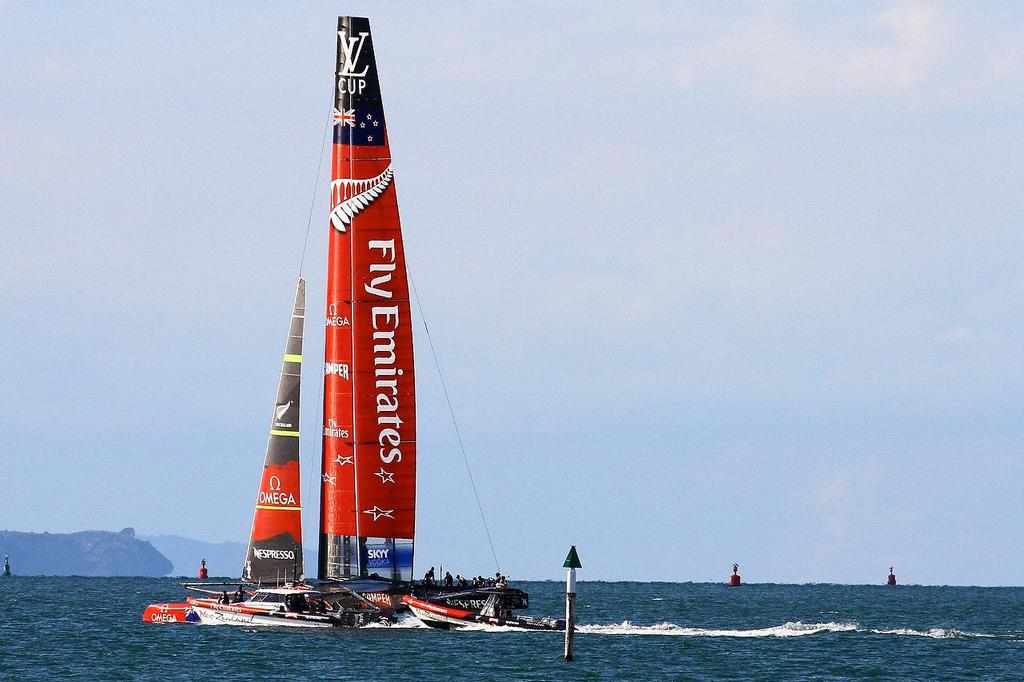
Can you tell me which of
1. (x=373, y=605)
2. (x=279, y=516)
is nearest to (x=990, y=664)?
(x=373, y=605)

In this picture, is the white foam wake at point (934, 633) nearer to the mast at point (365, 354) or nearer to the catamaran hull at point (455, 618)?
the catamaran hull at point (455, 618)

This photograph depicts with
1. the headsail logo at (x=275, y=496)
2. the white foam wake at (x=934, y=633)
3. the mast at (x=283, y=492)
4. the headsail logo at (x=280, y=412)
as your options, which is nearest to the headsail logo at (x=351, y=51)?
the mast at (x=283, y=492)

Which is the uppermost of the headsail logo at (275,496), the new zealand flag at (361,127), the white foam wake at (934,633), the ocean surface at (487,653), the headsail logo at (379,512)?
the new zealand flag at (361,127)

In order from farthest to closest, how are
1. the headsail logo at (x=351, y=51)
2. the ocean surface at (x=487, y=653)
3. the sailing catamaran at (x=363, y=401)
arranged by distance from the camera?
the headsail logo at (x=351, y=51), the sailing catamaran at (x=363, y=401), the ocean surface at (x=487, y=653)

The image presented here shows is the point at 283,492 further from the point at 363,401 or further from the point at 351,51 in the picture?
the point at 351,51

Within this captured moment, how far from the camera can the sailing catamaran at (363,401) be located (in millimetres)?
64188

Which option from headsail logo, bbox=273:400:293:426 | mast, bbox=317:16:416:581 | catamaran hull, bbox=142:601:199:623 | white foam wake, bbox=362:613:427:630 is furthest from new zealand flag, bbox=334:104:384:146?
catamaran hull, bbox=142:601:199:623

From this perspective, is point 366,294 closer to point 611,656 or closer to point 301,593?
point 301,593

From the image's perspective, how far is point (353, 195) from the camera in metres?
64.5

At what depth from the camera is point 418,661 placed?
5666 centimetres

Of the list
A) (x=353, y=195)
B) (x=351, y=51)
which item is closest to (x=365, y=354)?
(x=353, y=195)

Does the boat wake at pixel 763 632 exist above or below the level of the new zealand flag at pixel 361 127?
below

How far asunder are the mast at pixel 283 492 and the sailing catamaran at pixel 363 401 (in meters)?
1.84

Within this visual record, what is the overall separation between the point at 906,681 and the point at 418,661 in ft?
49.8
